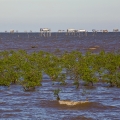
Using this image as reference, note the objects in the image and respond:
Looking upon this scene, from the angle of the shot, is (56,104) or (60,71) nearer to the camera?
(56,104)

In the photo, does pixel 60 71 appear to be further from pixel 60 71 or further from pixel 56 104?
pixel 56 104

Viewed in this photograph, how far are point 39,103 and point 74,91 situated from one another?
335 centimetres

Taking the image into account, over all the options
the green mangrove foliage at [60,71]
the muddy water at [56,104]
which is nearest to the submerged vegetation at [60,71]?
the green mangrove foliage at [60,71]

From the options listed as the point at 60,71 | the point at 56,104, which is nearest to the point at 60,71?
the point at 60,71

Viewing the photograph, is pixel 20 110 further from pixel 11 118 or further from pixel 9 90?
pixel 9 90

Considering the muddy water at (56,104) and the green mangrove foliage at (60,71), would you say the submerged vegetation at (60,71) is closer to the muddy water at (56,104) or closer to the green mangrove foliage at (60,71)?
the green mangrove foliage at (60,71)

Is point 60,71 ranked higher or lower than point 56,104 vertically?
higher

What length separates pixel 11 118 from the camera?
52.0 ft

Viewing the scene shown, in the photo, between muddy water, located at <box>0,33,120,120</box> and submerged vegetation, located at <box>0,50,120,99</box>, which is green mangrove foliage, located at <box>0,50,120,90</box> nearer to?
submerged vegetation, located at <box>0,50,120,99</box>

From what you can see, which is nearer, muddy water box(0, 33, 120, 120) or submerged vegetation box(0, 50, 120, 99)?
muddy water box(0, 33, 120, 120)

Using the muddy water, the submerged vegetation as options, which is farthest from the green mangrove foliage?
the muddy water

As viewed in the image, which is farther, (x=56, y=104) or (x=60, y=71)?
(x=60, y=71)

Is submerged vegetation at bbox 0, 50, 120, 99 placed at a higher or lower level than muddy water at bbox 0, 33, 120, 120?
higher

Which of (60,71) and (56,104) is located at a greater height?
(60,71)
